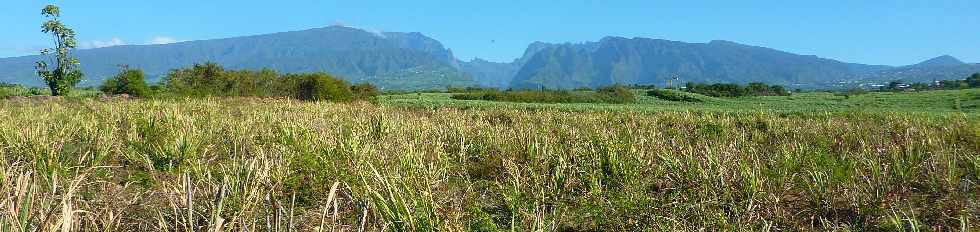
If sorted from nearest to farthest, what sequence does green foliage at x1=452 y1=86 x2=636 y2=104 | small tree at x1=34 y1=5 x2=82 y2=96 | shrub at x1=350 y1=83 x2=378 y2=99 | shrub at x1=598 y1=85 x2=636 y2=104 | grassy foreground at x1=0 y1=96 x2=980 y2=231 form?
grassy foreground at x1=0 y1=96 x2=980 y2=231 → small tree at x1=34 y1=5 x2=82 y2=96 → shrub at x1=350 y1=83 x2=378 y2=99 → shrub at x1=598 y1=85 x2=636 y2=104 → green foliage at x1=452 y1=86 x2=636 y2=104

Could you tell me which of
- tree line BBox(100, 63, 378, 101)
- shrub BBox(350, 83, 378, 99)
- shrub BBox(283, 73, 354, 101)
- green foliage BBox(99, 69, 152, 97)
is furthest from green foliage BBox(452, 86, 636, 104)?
green foliage BBox(99, 69, 152, 97)

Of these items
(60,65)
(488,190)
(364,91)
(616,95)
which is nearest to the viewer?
(488,190)

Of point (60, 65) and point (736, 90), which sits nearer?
point (60, 65)

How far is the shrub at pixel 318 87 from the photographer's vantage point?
4200 centimetres

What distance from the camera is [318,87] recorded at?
42156 millimetres

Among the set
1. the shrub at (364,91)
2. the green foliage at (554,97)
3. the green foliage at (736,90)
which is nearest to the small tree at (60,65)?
the shrub at (364,91)

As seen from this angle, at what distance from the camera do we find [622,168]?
5777 mm

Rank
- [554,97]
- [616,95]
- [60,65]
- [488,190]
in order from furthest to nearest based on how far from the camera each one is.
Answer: [616,95]
[554,97]
[60,65]
[488,190]

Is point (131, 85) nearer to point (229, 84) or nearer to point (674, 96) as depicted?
point (229, 84)

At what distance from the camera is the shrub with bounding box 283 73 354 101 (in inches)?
1654

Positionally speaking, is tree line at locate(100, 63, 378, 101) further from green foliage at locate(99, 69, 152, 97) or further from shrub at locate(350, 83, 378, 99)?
shrub at locate(350, 83, 378, 99)

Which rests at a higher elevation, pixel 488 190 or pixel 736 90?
pixel 488 190

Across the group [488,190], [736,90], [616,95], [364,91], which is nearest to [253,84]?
[364,91]

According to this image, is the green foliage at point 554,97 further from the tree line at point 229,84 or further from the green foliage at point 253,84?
the tree line at point 229,84
